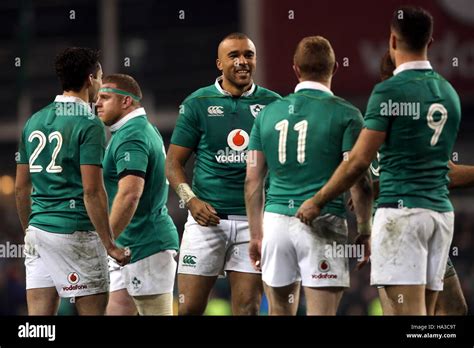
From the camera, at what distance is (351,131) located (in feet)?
22.6

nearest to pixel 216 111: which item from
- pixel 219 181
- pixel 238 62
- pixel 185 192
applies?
pixel 238 62

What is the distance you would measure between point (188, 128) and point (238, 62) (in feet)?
1.83

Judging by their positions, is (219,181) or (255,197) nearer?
(255,197)

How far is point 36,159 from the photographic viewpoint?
24.3ft

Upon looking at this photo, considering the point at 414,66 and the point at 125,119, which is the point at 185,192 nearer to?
the point at 125,119

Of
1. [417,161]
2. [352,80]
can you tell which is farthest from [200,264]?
[352,80]

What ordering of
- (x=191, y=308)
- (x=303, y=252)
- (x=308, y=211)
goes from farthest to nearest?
(x=191, y=308), (x=303, y=252), (x=308, y=211)

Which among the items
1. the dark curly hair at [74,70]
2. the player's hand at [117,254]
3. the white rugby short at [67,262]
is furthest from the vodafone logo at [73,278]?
the dark curly hair at [74,70]

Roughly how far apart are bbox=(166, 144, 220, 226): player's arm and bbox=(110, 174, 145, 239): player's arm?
0.23m

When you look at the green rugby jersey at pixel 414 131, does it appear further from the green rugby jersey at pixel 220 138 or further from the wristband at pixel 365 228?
the green rugby jersey at pixel 220 138

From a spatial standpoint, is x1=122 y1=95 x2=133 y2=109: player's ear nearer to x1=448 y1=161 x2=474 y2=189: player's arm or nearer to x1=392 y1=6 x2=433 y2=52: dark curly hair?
x1=392 y1=6 x2=433 y2=52: dark curly hair
